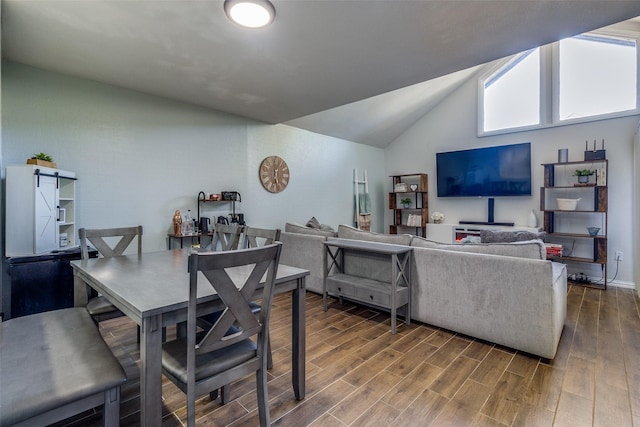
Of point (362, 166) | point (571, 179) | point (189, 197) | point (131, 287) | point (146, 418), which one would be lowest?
point (146, 418)

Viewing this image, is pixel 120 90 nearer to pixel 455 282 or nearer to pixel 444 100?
pixel 455 282

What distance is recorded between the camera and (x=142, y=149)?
346 centimetres

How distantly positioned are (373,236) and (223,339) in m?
2.15

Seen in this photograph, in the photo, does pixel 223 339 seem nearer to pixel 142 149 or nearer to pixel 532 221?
pixel 142 149

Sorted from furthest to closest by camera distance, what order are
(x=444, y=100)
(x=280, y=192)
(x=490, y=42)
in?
(x=444, y=100), (x=280, y=192), (x=490, y=42)

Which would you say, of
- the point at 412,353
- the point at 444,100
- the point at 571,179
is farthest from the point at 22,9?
the point at 571,179

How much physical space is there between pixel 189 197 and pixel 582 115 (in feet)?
19.3

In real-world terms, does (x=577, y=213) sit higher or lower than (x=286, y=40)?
lower

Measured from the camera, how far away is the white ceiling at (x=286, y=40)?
191 centimetres

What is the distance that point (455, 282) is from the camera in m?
2.62

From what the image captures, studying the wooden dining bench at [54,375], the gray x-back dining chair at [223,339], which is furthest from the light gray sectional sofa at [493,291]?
the wooden dining bench at [54,375]

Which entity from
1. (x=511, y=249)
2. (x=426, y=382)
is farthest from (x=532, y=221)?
(x=426, y=382)

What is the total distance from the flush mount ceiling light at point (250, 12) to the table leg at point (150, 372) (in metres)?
1.83

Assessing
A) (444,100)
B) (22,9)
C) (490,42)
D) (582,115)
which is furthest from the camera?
(444,100)
